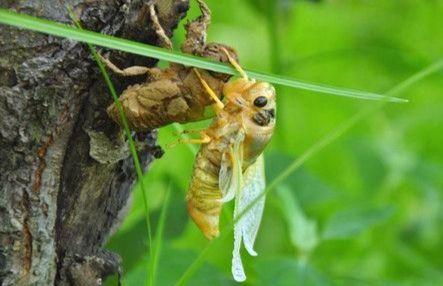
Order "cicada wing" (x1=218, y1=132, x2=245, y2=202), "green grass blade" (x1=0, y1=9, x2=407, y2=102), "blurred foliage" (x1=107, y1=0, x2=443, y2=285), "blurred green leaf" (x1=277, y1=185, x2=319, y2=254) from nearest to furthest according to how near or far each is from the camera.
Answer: "green grass blade" (x1=0, y1=9, x2=407, y2=102) < "cicada wing" (x1=218, y1=132, x2=245, y2=202) < "blurred foliage" (x1=107, y1=0, x2=443, y2=285) < "blurred green leaf" (x1=277, y1=185, x2=319, y2=254)

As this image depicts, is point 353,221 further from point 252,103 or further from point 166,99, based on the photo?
point 166,99

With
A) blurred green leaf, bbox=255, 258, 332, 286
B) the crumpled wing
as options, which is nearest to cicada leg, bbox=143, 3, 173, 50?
the crumpled wing

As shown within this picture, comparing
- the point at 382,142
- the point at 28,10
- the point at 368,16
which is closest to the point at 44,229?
the point at 28,10

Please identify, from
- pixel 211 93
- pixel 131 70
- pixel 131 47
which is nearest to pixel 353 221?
pixel 211 93

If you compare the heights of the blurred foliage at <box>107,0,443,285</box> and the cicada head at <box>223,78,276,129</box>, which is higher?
the cicada head at <box>223,78,276,129</box>

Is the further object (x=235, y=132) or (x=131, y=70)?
(x=235, y=132)

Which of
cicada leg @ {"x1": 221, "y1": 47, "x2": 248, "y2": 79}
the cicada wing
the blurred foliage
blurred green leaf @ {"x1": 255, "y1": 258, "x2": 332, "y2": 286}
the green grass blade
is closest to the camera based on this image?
the green grass blade

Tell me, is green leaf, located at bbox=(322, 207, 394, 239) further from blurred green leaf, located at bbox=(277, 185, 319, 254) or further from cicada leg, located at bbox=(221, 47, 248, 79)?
cicada leg, located at bbox=(221, 47, 248, 79)
